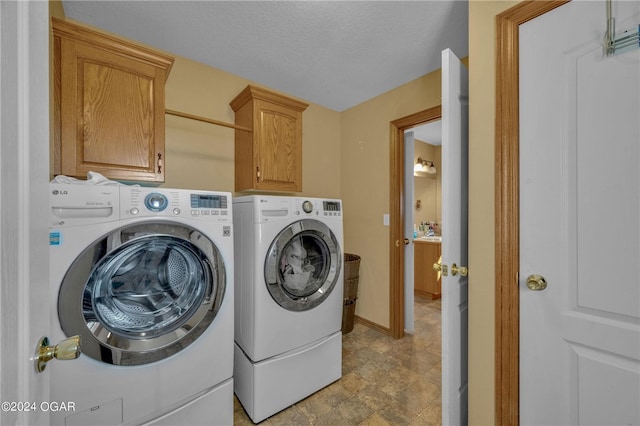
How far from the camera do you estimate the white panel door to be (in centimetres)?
82

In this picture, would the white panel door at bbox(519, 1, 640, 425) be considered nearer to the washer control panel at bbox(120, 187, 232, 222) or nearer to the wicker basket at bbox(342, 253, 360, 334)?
the washer control panel at bbox(120, 187, 232, 222)

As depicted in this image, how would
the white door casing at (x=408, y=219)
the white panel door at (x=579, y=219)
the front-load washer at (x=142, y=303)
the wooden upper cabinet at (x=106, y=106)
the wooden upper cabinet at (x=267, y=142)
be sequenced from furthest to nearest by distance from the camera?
the white door casing at (x=408, y=219), the wooden upper cabinet at (x=267, y=142), the wooden upper cabinet at (x=106, y=106), the front-load washer at (x=142, y=303), the white panel door at (x=579, y=219)

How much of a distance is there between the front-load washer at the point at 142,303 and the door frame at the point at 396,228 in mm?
1630

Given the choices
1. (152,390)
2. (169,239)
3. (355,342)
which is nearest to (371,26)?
(169,239)

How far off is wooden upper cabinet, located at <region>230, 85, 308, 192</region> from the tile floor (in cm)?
Answer: 147

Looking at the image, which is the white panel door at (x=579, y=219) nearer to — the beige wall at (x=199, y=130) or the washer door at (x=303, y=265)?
the washer door at (x=303, y=265)

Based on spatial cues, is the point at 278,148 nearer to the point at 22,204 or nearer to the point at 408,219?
the point at 408,219

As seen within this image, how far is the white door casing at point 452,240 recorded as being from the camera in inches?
44.0

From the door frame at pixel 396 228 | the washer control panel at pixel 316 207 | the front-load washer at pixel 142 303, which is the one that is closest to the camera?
the front-load washer at pixel 142 303

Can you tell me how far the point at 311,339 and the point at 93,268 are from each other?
1220 millimetres

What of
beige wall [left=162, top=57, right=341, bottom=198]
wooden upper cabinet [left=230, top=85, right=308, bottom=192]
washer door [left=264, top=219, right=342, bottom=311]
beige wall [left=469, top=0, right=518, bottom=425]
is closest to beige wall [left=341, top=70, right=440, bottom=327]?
wooden upper cabinet [left=230, top=85, right=308, bottom=192]

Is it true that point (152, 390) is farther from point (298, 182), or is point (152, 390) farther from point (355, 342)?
point (355, 342)

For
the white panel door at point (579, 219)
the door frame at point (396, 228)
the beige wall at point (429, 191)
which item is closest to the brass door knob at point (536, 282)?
the white panel door at point (579, 219)

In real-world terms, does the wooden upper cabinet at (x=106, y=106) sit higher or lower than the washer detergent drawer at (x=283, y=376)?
higher
